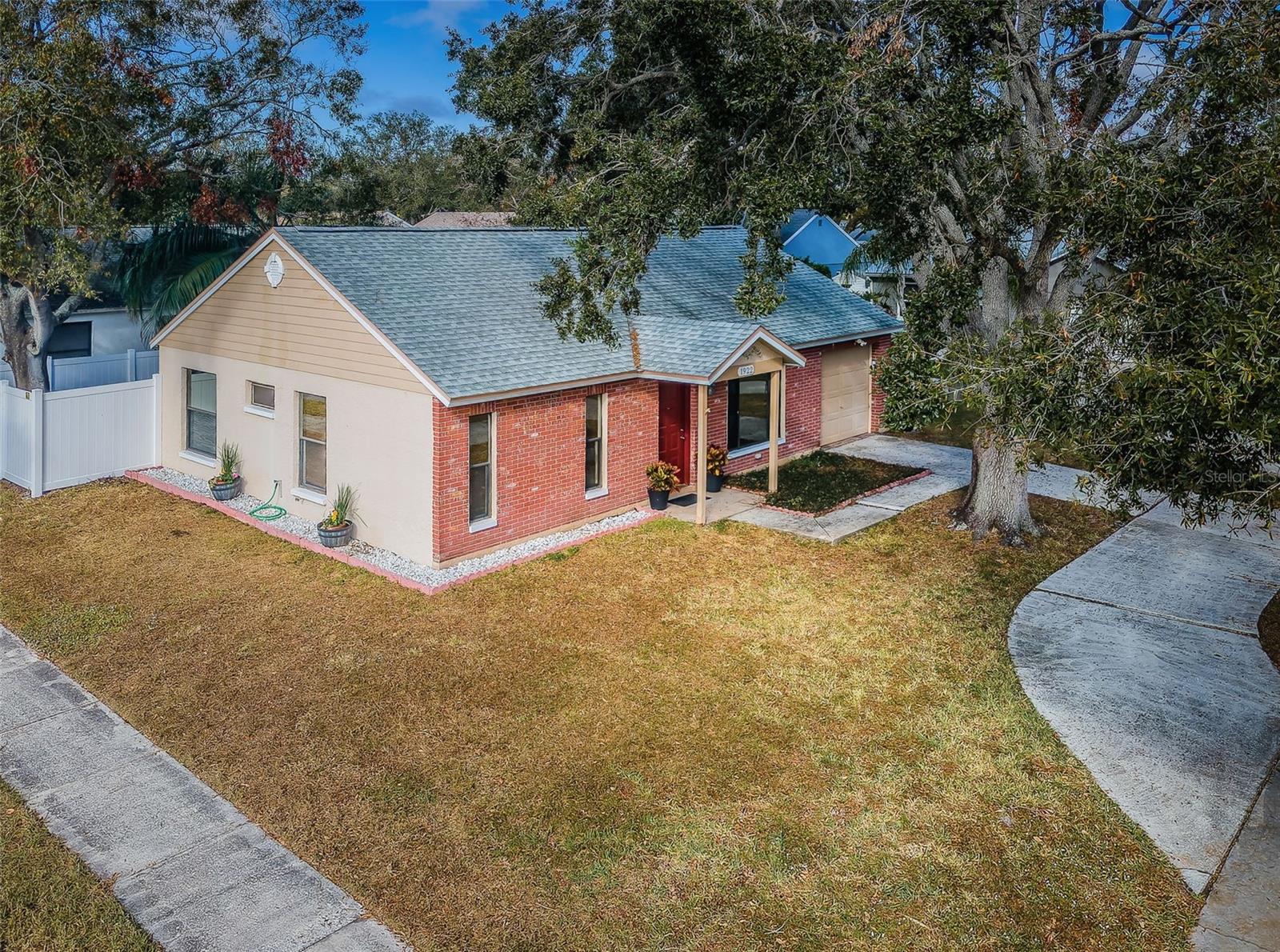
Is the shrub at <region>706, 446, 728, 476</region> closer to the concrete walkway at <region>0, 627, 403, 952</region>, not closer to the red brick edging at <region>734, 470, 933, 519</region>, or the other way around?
the red brick edging at <region>734, 470, 933, 519</region>

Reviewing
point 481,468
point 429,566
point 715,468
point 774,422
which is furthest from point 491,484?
point 774,422

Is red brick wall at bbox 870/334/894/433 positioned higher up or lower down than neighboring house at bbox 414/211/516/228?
lower down

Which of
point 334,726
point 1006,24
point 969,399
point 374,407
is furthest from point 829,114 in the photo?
point 334,726

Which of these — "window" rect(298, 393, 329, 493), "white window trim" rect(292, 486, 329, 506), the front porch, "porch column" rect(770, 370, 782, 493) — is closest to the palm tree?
"window" rect(298, 393, 329, 493)

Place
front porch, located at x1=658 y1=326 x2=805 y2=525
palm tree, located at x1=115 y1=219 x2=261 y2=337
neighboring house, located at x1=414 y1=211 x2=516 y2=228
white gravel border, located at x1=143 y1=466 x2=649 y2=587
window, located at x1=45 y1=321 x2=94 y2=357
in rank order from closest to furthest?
white gravel border, located at x1=143 y1=466 x2=649 y2=587, front porch, located at x1=658 y1=326 x2=805 y2=525, palm tree, located at x1=115 y1=219 x2=261 y2=337, window, located at x1=45 y1=321 x2=94 y2=357, neighboring house, located at x1=414 y1=211 x2=516 y2=228

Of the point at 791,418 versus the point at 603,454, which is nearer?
the point at 603,454

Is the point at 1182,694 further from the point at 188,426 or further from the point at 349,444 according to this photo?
the point at 188,426

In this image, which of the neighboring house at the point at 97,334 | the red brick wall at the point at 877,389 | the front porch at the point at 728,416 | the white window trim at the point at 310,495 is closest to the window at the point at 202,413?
the white window trim at the point at 310,495
